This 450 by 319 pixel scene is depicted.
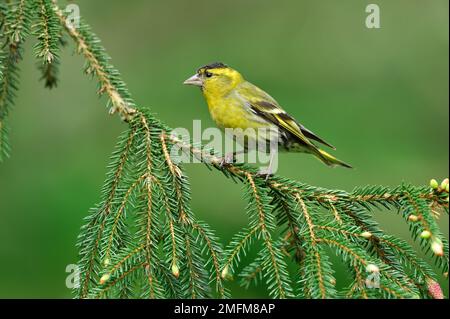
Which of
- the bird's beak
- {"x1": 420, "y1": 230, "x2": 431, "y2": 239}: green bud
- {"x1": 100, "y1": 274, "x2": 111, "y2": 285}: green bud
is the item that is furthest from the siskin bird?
{"x1": 100, "y1": 274, "x2": 111, "y2": 285}: green bud

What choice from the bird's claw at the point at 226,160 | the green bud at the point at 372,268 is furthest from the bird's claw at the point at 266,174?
the green bud at the point at 372,268

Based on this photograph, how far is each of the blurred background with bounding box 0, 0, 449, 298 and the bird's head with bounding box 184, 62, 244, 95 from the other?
177 cm

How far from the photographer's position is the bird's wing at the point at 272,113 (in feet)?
12.1

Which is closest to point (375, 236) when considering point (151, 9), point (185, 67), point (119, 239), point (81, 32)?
point (119, 239)

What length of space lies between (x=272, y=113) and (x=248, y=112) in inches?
6.3

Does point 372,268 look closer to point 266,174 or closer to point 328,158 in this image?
point 266,174

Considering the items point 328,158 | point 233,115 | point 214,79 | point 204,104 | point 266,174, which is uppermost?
point 204,104

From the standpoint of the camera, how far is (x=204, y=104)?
293 inches

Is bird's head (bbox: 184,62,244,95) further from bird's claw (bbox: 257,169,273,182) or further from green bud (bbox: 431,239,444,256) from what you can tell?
green bud (bbox: 431,239,444,256)

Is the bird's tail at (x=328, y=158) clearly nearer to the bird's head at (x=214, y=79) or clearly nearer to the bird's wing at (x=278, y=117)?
the bird's wing at (x=278, y=117)

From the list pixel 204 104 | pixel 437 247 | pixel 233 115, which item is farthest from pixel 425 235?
pixel 204 104

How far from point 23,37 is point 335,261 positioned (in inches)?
123

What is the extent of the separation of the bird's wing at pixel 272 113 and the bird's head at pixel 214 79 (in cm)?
8
